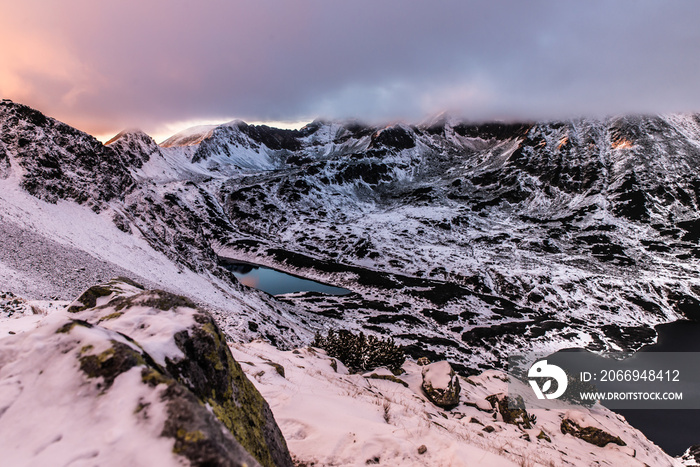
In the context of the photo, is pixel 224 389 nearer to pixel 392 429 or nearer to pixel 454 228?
pixel 392 429

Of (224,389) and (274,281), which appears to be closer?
(224,389)

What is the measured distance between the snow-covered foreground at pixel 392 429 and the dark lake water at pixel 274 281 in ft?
205

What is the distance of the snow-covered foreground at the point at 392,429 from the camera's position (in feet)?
19.8

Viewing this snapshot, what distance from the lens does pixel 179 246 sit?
47.6 metres

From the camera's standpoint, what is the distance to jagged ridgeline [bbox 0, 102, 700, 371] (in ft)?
160

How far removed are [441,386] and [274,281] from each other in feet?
252

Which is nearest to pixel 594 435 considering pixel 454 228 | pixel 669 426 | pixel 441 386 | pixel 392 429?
pixel 441 386

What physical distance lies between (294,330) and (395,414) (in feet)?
112

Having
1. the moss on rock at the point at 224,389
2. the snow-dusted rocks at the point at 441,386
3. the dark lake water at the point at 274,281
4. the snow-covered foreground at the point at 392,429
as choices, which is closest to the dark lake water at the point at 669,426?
the snow-covered foreground at the point at 392,429

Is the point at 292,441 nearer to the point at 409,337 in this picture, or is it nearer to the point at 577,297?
the point at 409,337

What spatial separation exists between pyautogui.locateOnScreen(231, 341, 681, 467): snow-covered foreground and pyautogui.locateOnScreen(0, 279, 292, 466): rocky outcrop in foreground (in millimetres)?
2280

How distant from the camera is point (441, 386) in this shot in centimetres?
1590

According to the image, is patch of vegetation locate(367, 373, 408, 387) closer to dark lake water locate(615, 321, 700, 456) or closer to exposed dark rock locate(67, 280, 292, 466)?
exposed dark rock locate(67, 280, 292, 466)

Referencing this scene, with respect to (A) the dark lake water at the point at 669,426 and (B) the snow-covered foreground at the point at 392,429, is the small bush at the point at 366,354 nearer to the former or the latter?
(B) the snow-covered foreground at the point at 392,429
